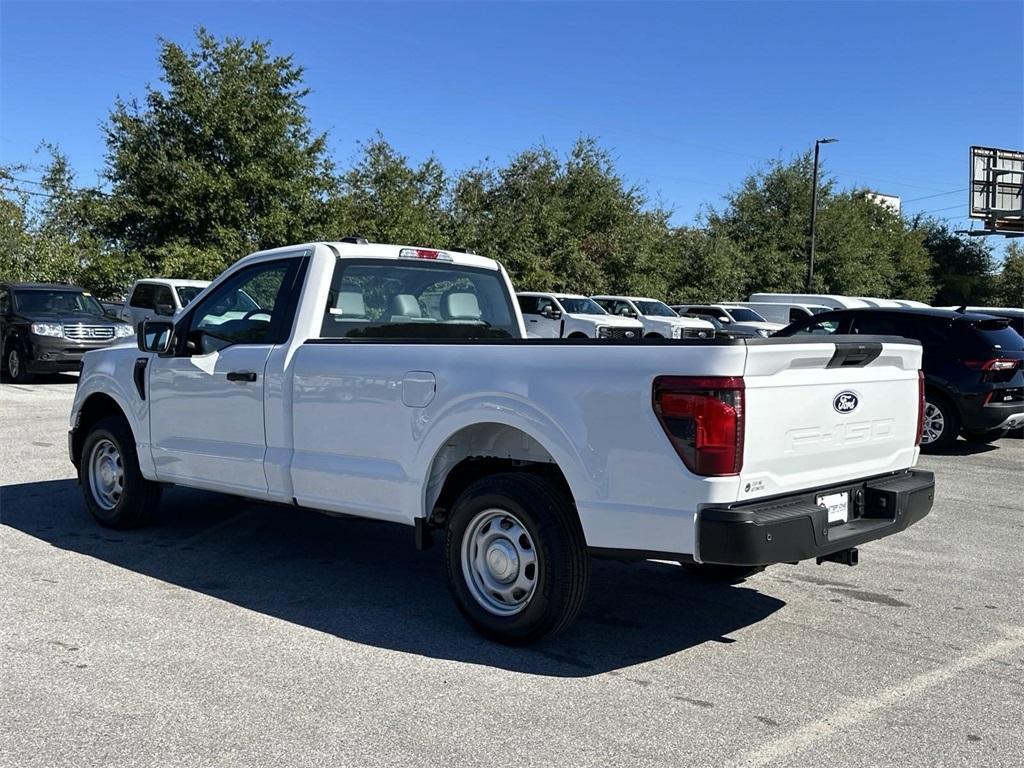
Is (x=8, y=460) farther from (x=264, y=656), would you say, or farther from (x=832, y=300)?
(x=832, y=300)

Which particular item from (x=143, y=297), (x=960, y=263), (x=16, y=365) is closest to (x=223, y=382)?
(x=16, y=365)

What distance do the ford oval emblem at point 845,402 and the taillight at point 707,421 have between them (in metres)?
0.71

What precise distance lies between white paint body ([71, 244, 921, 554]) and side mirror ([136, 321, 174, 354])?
0.29 ft

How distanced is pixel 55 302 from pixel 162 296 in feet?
6.06

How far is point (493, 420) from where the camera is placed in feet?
15.2

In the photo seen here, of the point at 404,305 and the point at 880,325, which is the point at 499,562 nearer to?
the point at 404,305

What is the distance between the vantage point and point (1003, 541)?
7.16 metres

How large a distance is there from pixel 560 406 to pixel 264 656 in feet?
5.67

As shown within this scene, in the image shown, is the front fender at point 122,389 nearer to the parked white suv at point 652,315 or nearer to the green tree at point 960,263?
the parked white suv at point 652,315

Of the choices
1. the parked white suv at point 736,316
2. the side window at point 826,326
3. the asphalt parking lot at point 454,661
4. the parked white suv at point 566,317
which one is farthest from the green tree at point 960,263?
the asphalt parking lot at point 454,661

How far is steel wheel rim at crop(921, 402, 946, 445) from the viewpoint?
37.3ft

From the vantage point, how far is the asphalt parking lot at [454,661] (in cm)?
363

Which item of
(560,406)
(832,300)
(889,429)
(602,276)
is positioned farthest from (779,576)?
(602,276)

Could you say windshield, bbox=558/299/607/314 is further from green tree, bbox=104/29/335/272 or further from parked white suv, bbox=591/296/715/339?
green tree, bbox=104/29/335/272
